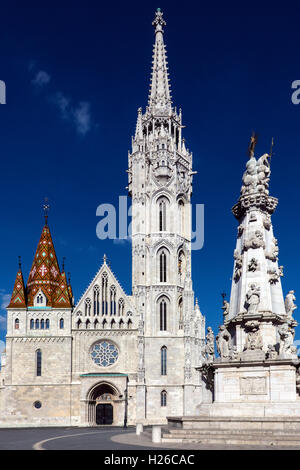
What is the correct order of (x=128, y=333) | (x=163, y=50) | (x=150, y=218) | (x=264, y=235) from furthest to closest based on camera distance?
(x=163, y=50)
(x=150, y=218)
(x=128, y=333)
(x=264, y=235)

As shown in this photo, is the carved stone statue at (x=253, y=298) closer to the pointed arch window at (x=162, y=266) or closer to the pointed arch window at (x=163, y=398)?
the pointed arch window at (x=163, y=398)

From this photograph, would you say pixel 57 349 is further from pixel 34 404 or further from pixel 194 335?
pixel 194 335

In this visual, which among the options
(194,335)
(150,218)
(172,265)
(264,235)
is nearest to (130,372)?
(194,335)

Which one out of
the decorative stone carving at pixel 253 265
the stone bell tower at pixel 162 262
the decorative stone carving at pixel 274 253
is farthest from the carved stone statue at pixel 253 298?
the stone bell tower at pixel 162 262

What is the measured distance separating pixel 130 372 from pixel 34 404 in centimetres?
887

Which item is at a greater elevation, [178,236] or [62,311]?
[178,236]

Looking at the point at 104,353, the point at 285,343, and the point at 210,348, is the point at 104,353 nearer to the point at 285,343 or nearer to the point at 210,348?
the point at 210,348

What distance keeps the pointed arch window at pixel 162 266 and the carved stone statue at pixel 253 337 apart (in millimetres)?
34572

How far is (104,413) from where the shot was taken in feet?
175

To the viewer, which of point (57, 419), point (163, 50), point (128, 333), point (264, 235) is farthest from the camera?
point (163, 50)

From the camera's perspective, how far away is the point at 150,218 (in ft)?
192

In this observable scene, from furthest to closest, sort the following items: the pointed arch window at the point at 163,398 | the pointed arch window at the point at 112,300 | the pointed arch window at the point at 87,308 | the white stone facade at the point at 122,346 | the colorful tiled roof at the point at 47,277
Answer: the pointed arch window at the point at 112,300, the pointed arch window at the point at 87,308, the colorful tiled roof at the point at 47,277, the pointed arch window at the point at 163,398, the white stone facade at the point at 122,346

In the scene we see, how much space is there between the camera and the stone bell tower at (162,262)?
5347 cm

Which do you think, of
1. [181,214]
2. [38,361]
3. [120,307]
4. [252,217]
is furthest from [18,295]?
[252,217]
